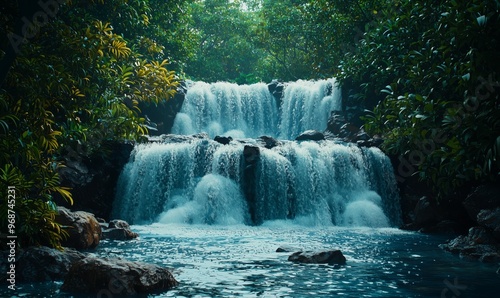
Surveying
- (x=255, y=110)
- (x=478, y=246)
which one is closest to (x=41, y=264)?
(x=478, y=246)

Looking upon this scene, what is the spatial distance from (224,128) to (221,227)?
48.6ft

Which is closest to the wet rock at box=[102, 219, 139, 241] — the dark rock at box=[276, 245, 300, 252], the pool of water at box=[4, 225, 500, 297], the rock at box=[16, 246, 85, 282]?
the pool of water at box=[4, 225, 500, 297]

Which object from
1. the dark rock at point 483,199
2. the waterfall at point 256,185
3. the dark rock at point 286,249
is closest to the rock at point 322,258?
the dark rock at point 286,249

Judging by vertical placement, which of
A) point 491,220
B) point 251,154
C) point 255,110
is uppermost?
point 255,110

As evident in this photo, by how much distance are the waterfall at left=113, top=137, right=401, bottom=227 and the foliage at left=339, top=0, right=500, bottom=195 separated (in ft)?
7.19

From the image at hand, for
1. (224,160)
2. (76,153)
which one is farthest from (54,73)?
(224,160)

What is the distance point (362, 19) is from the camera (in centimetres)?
3184

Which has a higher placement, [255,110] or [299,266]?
[255,110]

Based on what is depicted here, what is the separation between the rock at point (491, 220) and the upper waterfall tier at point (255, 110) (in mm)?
17763

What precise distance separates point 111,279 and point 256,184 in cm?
1389

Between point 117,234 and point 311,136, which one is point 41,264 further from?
point 311,136

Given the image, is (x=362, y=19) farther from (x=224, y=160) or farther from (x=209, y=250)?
(x=209, y=250)

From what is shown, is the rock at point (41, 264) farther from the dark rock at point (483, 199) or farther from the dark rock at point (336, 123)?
the dark rock at point (336, 123)

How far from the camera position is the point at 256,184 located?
22562 millimetres
